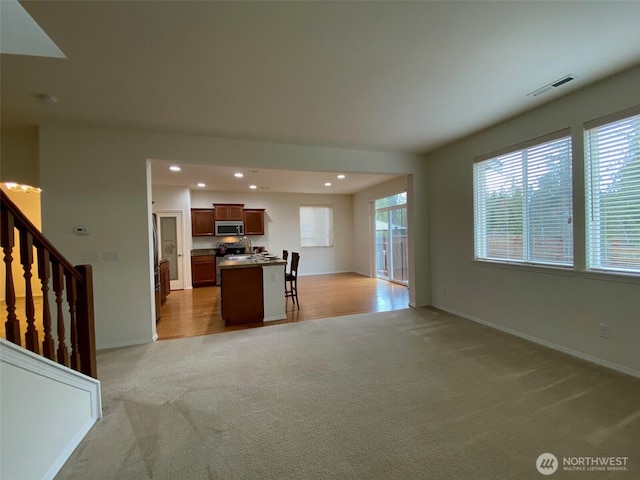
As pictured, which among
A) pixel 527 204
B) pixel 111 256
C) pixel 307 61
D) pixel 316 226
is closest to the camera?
pixel 307 61

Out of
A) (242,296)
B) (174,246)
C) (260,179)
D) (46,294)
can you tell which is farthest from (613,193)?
(174,246)

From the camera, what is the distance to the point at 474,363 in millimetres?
2801

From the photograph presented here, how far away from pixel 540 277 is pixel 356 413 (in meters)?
2.66

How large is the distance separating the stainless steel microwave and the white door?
923mm

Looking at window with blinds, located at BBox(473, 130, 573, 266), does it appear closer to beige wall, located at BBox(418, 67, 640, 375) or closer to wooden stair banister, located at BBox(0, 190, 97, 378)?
beige wall, located at BBox(418, 67, 640, 375)

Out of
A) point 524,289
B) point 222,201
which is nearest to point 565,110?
point 524,289

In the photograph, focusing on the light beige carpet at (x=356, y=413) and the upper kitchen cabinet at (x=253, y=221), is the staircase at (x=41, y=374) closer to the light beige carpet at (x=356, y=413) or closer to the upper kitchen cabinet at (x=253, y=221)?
the light beige carpet at (x=356, y=413)

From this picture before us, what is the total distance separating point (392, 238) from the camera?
25.4ft

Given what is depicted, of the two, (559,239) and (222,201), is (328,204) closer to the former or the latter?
(222,201)

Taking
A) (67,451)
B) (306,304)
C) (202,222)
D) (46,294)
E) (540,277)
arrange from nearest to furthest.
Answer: (67,451) → (46,294) → (540,277) → (306,304) → (202,222)

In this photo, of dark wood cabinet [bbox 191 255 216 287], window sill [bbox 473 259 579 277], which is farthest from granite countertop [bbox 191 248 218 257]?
window sill [bbox 473 259 579 277]

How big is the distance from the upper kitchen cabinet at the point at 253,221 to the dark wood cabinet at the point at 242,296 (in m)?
3.89

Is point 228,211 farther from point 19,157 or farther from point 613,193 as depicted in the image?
point 613,193

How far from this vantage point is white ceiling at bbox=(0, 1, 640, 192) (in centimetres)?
172
